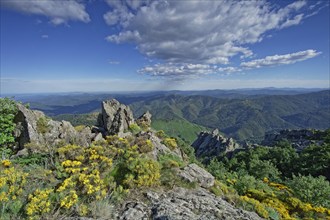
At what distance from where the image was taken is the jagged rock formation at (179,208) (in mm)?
9891

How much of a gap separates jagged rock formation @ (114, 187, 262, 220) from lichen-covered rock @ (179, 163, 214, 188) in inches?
44.1

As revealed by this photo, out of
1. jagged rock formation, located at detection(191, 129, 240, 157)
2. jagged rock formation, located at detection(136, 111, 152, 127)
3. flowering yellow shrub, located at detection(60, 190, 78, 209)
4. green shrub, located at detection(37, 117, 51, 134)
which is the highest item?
green shrub, located at detection(37, 117, 51, 134)

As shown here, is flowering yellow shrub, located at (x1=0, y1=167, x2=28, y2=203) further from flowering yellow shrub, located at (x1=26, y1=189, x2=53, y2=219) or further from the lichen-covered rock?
the lichen-covered rock

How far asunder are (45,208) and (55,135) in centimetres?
1393

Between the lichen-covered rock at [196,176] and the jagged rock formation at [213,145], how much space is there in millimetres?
92305

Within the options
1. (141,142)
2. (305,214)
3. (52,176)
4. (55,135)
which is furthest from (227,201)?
(55,135)

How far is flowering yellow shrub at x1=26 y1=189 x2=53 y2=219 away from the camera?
8.38 m

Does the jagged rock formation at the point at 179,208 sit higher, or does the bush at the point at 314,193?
the jagged rock formation at the point at 179,208

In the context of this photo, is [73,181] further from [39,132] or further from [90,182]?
[39,132]

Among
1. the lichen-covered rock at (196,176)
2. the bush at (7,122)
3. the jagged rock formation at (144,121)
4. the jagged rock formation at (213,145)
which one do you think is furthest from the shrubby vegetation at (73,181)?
the jagged rock formation at (213,145)

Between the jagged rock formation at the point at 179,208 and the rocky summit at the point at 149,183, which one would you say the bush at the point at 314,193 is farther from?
the jagged rock formation at the point at 179,208

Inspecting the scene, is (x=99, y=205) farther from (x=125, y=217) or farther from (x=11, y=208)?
(x=11, y=208)

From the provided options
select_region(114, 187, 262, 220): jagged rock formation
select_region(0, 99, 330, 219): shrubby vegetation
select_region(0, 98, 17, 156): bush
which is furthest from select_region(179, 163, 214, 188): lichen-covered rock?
select_region(0, 98, 17, 156): bush

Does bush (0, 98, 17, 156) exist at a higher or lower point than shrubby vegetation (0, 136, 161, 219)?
higher
